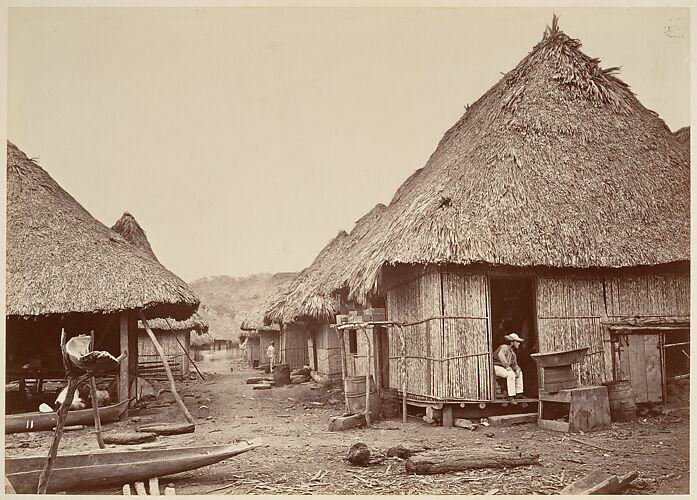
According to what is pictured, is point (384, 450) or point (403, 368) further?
point (403, 368)

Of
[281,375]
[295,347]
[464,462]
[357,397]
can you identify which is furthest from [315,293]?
[464,462]

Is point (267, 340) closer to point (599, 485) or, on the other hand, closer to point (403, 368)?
point (403, 368)

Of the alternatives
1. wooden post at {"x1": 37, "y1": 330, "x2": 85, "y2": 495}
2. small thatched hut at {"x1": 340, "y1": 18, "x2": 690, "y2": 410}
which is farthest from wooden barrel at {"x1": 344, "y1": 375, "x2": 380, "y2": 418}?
wooden post at {"x1": 37, "y1": 330, "x2": 85, "y2": 495}

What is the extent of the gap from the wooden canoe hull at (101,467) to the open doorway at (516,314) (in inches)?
225

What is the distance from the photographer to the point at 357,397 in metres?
8.21

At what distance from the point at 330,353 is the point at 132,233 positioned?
5.40 meters

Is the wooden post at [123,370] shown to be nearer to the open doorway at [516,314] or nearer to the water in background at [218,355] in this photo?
the open doorway at [516,314]

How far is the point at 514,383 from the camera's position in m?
7.95

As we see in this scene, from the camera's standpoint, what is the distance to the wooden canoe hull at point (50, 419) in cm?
689

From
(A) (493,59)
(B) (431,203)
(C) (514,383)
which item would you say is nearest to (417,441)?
(C) (514,383)

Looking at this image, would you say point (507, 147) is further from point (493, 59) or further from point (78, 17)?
point (78, 17)

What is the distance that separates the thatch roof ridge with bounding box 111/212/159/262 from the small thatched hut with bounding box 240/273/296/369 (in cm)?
415

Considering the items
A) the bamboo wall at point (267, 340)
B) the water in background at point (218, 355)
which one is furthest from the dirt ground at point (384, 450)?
the water in background at point (218, 355)

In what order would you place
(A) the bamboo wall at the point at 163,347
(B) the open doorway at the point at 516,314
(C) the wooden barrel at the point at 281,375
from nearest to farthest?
(B) the open doorway at the point at 516,314 < (C) the wooden barrel at the point at 281,375 < (A) the bamboo wall at the point at 163,347
